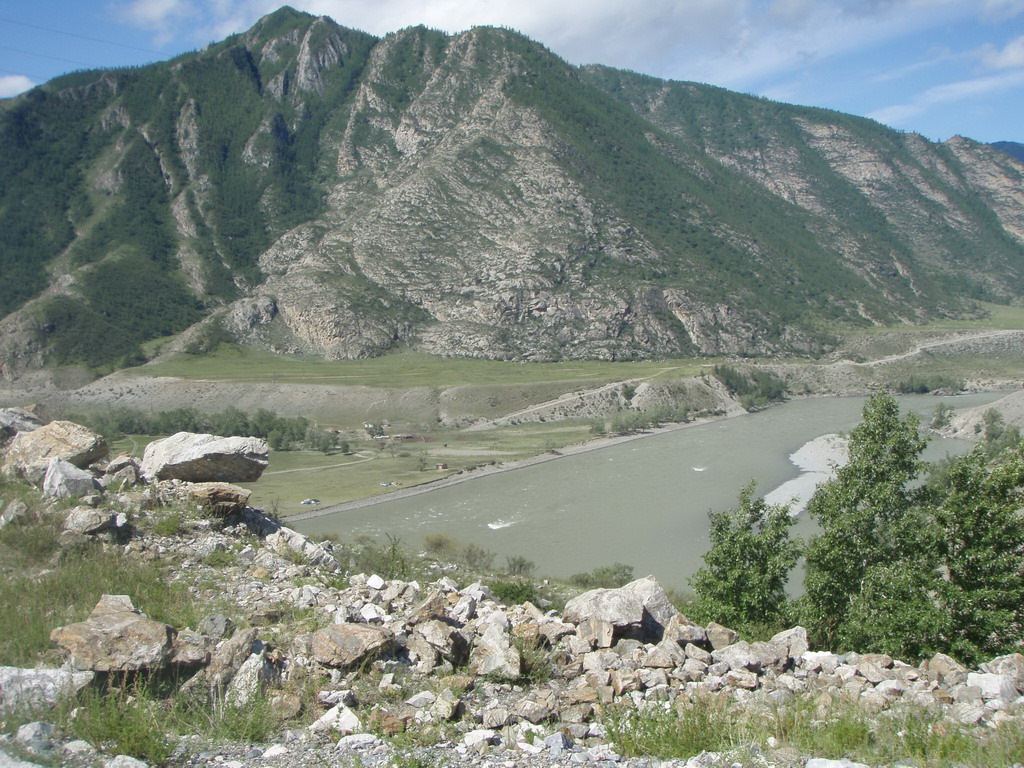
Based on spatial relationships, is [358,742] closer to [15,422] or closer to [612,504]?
[15,422]

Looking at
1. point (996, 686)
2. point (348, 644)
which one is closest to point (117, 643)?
point (348, 644)

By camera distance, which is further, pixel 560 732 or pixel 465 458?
pixel 465 458

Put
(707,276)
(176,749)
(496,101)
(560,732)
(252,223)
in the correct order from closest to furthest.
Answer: (176,749) → (560,732) → (707,276) → (496,101) → (252,223)

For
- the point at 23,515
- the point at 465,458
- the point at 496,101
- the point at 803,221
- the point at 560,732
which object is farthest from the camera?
the point at 803,221

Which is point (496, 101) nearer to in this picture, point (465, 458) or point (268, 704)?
point (465, 458)

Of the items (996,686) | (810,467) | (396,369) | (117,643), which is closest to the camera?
(117,643)

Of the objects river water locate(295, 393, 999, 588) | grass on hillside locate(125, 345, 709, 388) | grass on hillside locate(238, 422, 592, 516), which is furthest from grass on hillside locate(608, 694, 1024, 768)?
grass on hillside locate(125, 345, 709, 388)

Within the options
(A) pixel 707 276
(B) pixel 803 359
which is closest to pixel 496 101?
(A) pixel 707 276
